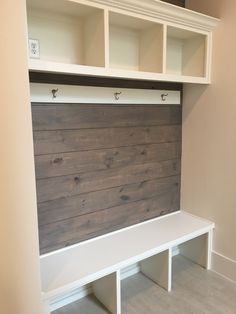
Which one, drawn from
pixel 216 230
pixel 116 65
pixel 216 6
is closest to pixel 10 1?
pixel 116 65

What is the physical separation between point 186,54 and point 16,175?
5.70 feet

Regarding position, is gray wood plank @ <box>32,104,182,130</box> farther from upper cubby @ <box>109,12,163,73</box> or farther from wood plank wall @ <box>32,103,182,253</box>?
upper cubby @ <box>109,12,163,73</box>

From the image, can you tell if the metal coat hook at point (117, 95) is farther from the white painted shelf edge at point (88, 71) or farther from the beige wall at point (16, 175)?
the beige wall at point (16, 175)

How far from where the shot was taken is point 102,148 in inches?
79.5

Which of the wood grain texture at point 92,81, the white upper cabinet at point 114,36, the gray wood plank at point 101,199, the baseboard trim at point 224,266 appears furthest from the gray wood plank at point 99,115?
the baseboard trim at point 224,266

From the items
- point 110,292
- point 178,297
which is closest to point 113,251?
point 110,292

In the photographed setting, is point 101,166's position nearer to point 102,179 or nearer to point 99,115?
point 102,179

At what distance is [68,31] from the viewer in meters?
1.74

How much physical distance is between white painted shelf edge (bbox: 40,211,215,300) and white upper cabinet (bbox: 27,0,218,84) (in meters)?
1.14

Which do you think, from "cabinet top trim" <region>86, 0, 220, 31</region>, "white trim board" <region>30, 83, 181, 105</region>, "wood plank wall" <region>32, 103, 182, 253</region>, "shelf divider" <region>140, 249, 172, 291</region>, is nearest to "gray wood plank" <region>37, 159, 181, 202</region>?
"wood plank wall" <region>32, 103, 182, 253</region>

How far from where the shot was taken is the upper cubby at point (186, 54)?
7.10ft

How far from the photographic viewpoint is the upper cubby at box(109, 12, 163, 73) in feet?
6.10

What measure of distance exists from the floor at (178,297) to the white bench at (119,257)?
3.2 inches

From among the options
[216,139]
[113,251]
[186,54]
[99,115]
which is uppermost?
[186,54]
